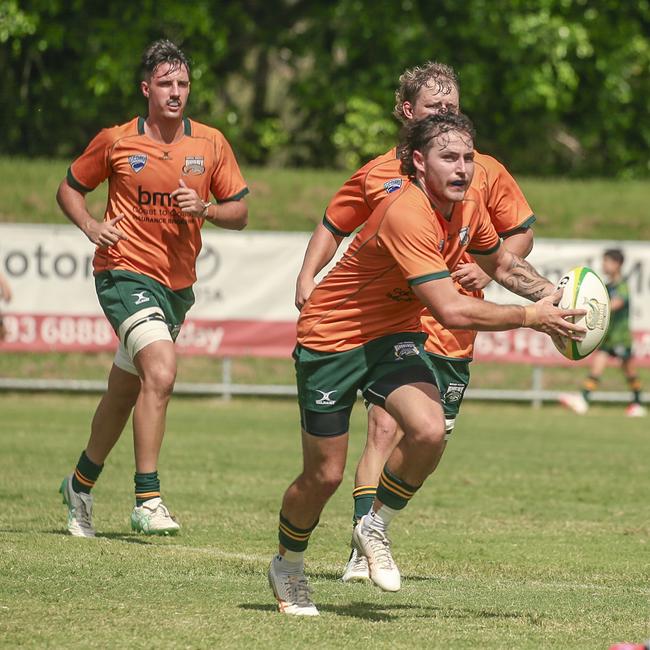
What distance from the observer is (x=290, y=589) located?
5.66 metres

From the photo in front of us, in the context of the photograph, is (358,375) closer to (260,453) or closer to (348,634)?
(348,634)

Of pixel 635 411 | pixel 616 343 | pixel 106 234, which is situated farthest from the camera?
pixel 635 411

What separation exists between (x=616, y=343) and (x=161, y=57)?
37.5 feet

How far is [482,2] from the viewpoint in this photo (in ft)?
84.2

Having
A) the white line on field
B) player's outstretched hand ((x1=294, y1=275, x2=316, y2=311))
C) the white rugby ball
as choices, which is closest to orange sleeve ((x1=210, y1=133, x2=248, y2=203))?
player's outstretched hand ((x1=294, y1=275, x2=316, y2=311))

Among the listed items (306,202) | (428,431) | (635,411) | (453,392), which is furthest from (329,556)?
(306,202)

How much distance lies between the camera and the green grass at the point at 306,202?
21.0m

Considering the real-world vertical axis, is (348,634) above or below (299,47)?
below

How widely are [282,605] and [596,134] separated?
952 inches

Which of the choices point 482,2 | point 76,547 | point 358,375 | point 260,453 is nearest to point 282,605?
point 358,375

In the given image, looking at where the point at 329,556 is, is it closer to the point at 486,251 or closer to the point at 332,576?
the point at 332,576

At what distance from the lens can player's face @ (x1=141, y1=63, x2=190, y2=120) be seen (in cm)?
771

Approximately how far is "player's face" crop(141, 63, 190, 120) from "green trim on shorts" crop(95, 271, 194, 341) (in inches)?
37.5

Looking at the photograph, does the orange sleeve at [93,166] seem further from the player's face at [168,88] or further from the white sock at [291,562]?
the white sock at [291,562]
